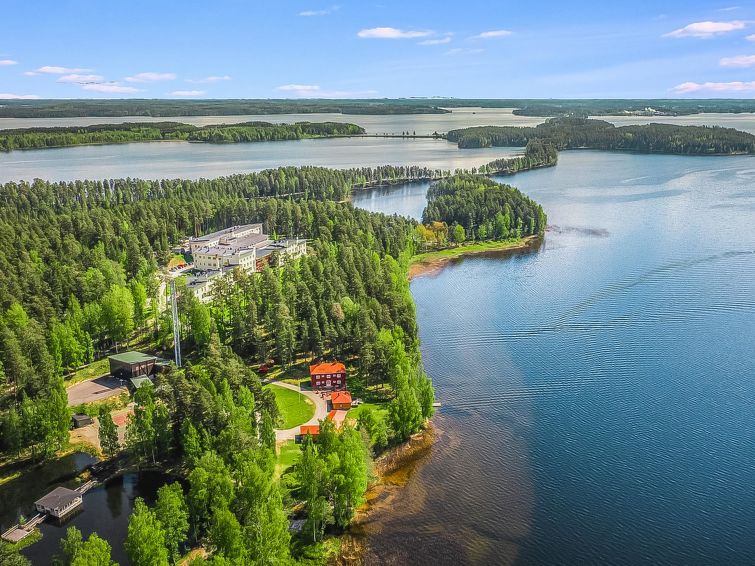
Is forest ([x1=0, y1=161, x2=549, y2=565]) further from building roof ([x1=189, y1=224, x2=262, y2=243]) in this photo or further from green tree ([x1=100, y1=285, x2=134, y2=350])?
building roof ([x1=189, y1=224, x2=262, y2=243])

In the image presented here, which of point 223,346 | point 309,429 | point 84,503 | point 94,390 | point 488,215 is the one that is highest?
point 488,215

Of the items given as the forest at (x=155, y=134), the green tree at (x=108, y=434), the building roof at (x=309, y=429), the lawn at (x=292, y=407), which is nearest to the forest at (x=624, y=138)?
the forest at (x=155, y=134)

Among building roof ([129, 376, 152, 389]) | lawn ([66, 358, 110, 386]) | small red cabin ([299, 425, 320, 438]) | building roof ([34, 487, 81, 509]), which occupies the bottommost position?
building roof ([34, 487, 81, 509])

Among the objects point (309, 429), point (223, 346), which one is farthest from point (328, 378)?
A: point (223, 346)

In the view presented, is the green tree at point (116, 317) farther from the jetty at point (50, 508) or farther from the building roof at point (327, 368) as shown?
the jetty at point (50, 508)

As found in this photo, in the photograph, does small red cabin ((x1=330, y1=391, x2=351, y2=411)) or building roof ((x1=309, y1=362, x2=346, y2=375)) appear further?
building roof ((x1=309, y1=362, x2=346, y2=375))

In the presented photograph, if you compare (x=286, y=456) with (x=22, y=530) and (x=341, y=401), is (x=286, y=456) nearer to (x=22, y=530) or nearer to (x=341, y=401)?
(x=341, y=401)

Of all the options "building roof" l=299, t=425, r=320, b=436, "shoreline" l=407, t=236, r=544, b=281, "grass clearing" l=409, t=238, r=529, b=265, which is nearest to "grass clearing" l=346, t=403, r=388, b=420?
"building roof" l=299, t=425, r=320, b=436
